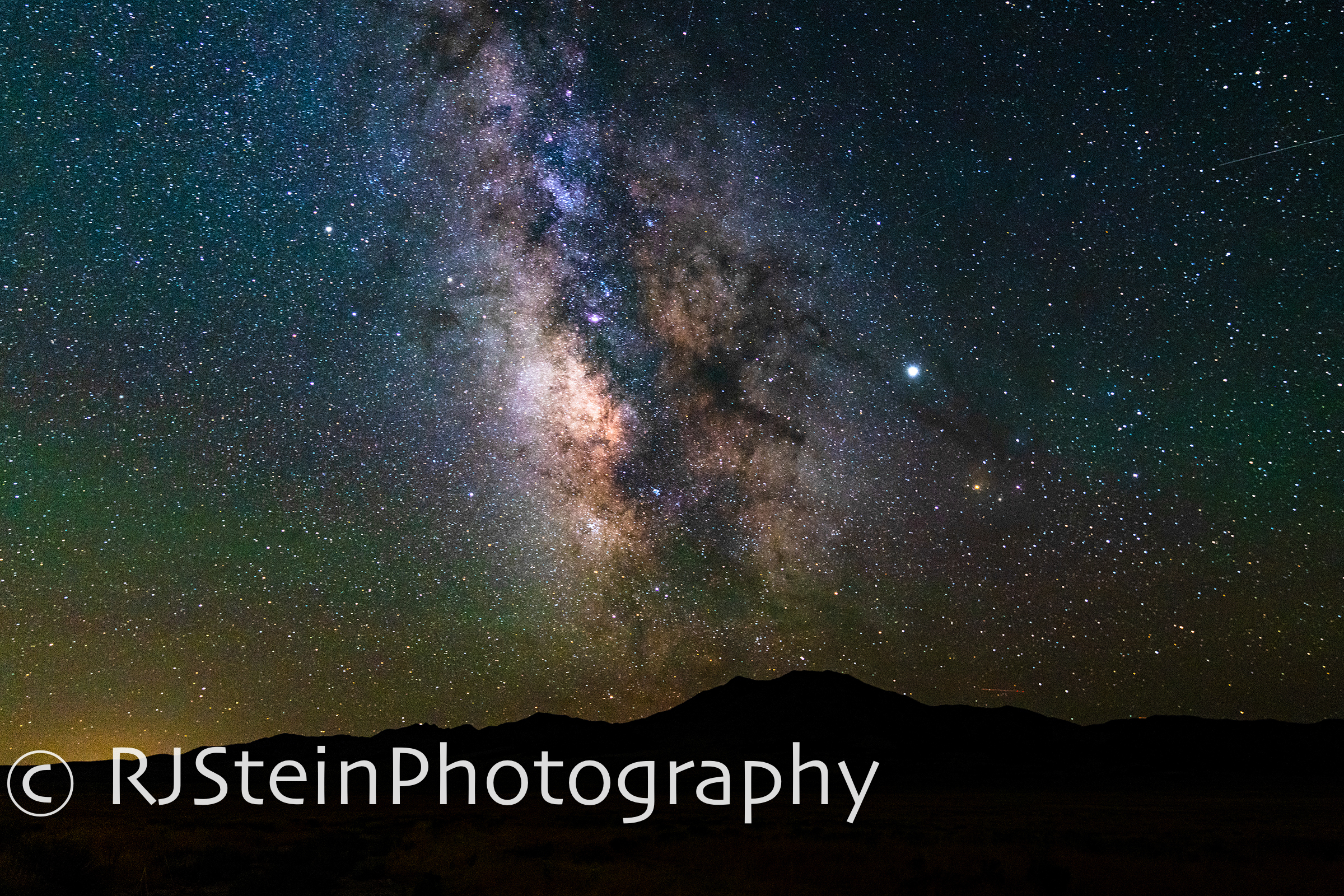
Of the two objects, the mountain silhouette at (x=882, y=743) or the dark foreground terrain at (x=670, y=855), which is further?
the mountain silhouette at (x=882, y=743)

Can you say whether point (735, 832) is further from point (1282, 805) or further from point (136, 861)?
point (1282, 805)

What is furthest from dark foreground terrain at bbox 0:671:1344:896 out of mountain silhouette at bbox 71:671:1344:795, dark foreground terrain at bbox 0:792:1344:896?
mountain silhouette at bbox 71:671:1344:795

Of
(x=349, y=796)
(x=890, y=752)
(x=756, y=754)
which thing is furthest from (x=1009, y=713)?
(x=349, y=796)

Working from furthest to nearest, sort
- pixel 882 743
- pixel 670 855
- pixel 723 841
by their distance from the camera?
pixel 882 743
pixel 723 841
pixel 670 855

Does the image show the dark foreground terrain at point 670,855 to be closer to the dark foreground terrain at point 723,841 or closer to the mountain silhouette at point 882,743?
the dark foreground terrain at point 723,841

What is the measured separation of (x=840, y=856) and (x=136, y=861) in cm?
1254

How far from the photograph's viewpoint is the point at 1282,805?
38094 mm

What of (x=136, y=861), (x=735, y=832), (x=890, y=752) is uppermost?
(x=136, y=861)

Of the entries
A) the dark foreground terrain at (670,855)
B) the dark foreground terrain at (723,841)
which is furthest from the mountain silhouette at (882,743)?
the dark foreground terrain at (670,855)

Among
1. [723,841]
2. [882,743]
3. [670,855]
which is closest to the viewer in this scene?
[670,855]

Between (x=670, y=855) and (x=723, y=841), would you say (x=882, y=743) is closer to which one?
(x=723, y=841)

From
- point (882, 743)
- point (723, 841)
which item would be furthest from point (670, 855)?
point (882, 743)

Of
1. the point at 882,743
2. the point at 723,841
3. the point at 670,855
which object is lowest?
the point at 882,743

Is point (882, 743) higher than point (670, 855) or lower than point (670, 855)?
lower
